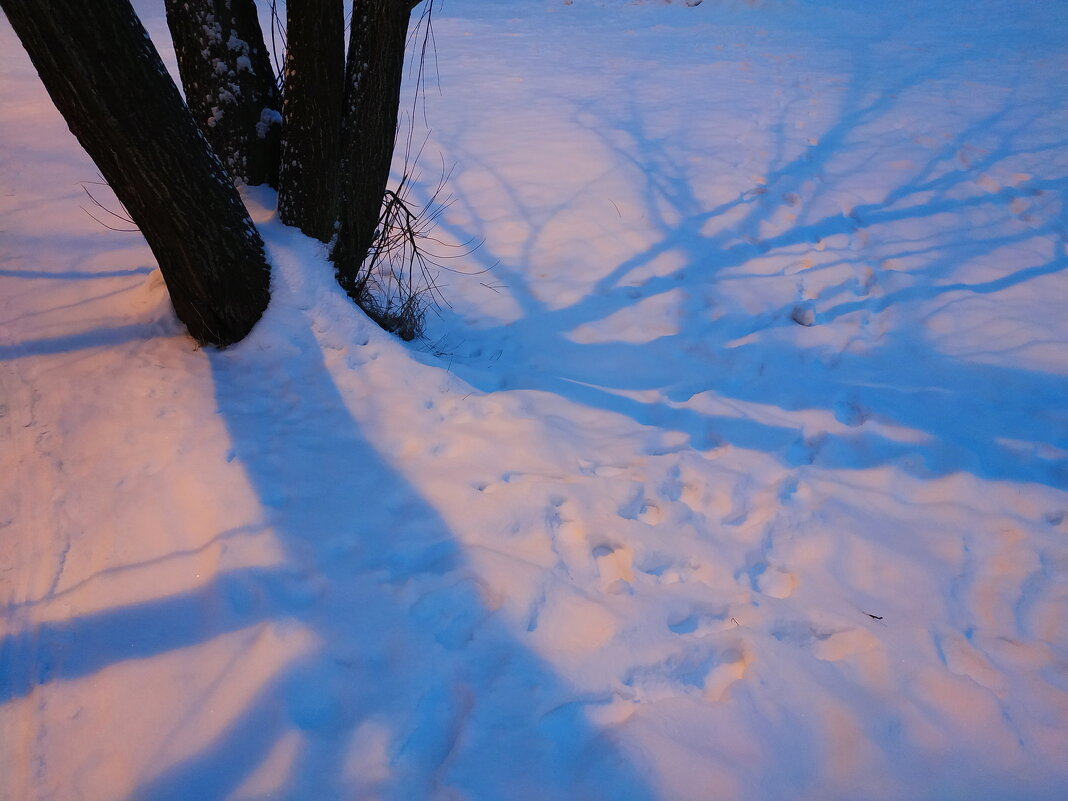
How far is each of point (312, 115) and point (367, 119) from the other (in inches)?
9.3

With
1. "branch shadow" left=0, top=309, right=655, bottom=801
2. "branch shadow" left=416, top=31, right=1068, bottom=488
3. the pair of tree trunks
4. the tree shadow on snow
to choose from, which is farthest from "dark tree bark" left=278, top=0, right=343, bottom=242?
"branch shadow" left=0, top=309, right=655, bottom=801

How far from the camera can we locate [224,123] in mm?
2641

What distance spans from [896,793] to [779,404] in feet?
5.61

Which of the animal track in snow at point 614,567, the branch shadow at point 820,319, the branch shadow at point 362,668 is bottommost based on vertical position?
the branch shadow at point 362,668

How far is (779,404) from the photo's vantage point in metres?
2.83

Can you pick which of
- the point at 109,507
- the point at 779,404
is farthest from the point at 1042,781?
the point at 109,507

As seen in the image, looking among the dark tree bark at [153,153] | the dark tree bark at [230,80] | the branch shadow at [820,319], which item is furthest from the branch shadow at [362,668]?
the dark tree bark at [230,80]

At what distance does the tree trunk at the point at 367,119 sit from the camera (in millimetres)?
2443

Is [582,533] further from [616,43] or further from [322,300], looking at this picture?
[616,43]

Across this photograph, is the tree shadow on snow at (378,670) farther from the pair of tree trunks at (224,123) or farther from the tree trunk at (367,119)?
the tree trunk at (367,119)

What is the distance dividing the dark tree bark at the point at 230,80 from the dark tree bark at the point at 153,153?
1.70ft

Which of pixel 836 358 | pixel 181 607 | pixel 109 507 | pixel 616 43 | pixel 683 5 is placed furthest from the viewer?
pixel 683 5

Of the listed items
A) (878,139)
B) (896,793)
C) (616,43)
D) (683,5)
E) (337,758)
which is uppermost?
(683,5)

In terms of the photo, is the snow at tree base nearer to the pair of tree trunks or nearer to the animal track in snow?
the animal track in snow
